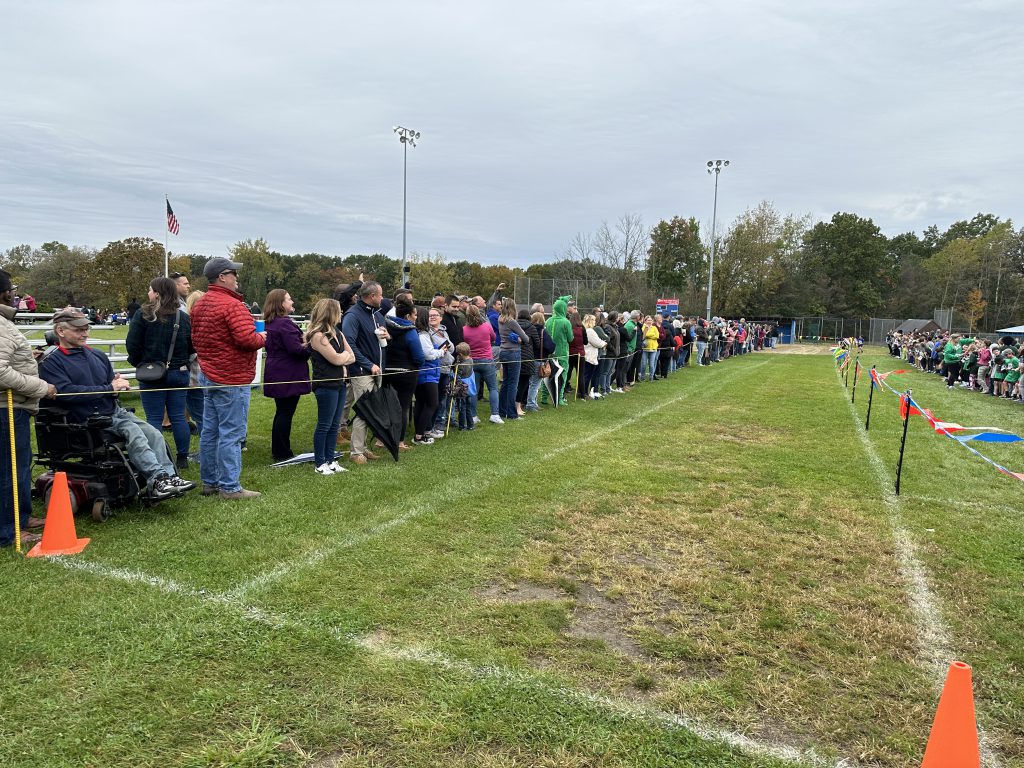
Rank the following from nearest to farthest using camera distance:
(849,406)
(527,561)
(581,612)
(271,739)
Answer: (271,739)
(581,612)
(527,561)
(849,406)

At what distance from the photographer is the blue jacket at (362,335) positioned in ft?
24.3

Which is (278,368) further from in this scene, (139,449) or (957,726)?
(957,726)

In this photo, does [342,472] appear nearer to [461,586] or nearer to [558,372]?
[461,586]

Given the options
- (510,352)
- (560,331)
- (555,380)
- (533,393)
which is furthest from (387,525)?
(560,331)

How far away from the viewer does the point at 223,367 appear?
566 cm

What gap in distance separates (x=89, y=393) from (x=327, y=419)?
2.30 metres

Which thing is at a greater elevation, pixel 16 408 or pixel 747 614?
pixel 16 408

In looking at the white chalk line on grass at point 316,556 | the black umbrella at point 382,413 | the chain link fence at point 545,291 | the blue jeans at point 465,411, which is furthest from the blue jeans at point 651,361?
the chain link fence at point 545,291

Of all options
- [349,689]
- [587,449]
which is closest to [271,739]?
[349,689]

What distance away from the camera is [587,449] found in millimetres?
8461

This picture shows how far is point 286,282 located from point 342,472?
7979cm

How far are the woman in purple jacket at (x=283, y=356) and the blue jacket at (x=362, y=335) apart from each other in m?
0.55

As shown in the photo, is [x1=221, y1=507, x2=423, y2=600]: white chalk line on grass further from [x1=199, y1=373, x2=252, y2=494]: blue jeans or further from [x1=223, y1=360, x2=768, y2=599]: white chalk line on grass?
[x1=199, y1=373, x2=252, y2=494]: blue jeans

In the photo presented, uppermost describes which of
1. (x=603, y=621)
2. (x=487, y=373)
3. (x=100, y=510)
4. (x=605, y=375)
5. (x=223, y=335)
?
(x=223, y=335)
